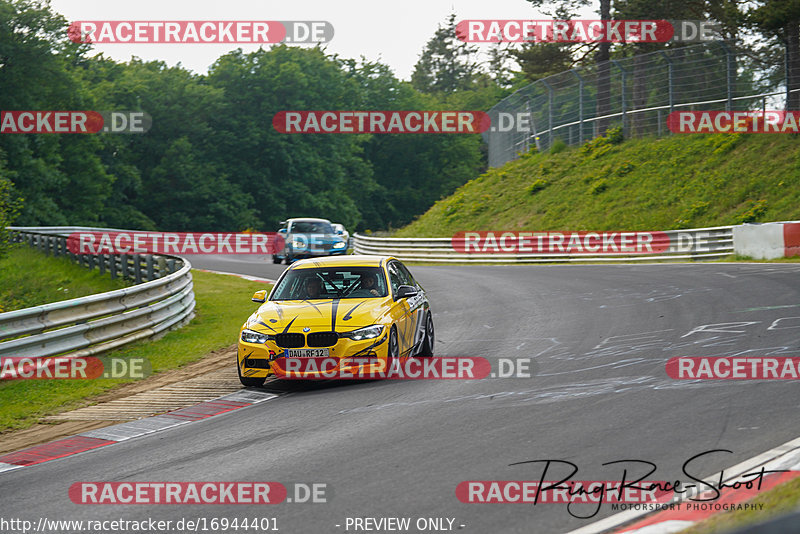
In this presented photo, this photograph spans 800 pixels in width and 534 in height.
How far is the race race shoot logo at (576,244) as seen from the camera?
27.6 m

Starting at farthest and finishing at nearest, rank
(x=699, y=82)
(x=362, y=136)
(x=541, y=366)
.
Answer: (x=362, y=136), (x=699, y=82), (x=541, y=366)

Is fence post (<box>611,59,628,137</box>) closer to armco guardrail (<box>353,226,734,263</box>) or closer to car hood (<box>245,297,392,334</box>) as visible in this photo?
armco guardrail (<box>353,226,734,263</box>)

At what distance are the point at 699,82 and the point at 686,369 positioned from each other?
26.6m

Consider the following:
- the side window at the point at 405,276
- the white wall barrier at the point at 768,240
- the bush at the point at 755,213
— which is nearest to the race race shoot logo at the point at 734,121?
the bush at the point at 755,213

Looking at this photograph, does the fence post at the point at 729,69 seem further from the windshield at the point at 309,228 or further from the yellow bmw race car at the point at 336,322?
the yellow bmw race car at the point at 336,322

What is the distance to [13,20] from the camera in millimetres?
52969

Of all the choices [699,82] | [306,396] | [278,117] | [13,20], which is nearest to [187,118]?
[278,117]

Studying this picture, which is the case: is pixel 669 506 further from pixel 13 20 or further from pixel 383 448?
pixel 13 20

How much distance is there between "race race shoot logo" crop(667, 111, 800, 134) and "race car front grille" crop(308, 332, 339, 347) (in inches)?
1064

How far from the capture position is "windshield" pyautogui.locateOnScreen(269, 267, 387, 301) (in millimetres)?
11047

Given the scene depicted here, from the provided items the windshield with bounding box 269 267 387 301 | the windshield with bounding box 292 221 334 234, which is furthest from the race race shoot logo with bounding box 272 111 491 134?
the windshield with bounding box 269 267 387 301

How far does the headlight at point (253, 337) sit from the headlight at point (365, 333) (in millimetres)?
894

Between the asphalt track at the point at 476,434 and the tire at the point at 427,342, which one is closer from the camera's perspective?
the asphalt track at the point at 476,434

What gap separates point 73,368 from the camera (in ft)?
37.9
